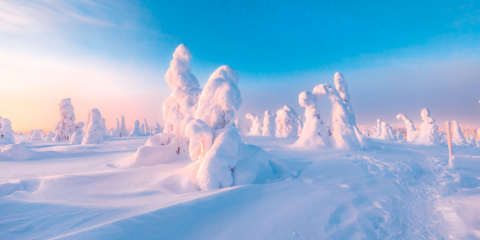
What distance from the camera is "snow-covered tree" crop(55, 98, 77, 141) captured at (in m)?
32.5

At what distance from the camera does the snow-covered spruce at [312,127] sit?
55.3 feet

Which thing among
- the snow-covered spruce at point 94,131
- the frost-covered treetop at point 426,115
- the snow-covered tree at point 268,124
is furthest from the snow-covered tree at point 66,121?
the frost-covered treetop at point 426,115

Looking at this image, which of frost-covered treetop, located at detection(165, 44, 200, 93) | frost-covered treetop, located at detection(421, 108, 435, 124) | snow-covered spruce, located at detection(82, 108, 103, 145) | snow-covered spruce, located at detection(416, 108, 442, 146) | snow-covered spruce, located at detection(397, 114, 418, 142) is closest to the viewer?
frost-covered treetop, located at detection(165, 44, 200, 93)

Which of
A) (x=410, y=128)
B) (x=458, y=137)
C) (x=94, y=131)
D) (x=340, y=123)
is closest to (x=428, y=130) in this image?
(x=410, y=128)

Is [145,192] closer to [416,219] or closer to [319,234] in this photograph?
[319,234]

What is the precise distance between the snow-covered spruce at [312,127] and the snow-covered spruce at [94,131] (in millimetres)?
24733

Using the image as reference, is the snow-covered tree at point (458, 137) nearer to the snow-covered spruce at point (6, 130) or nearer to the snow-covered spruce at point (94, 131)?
the snow-covered spruce at point (94, 131)

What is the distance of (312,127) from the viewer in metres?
17.2

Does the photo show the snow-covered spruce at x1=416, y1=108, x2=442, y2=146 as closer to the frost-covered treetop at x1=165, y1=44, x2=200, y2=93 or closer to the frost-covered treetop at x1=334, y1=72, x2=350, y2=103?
the frost-covered treetop at x1=334, y1=72, x2=350, y2=103

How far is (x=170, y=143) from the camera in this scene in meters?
14.0

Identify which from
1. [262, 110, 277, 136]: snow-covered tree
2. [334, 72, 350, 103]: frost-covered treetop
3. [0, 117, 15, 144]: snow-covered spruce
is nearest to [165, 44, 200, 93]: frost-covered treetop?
[334, 72, 350, 103]: frost-covered treetop

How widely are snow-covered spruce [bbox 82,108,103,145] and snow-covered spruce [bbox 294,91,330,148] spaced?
81.1ft

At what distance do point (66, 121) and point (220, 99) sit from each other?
36.4 m

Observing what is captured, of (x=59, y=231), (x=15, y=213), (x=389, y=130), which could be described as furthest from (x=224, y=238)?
(x=389, y=130)
